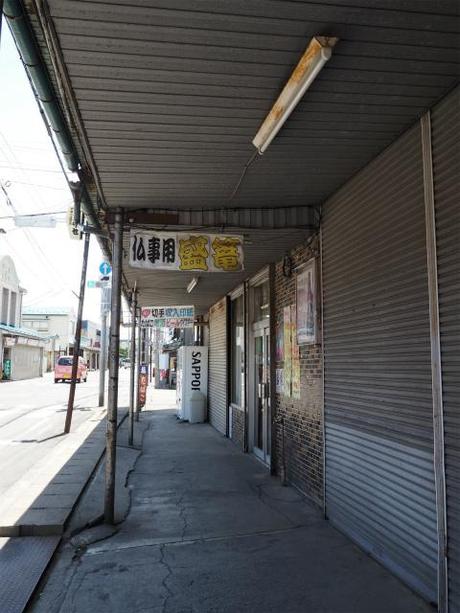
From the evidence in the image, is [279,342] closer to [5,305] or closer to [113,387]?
[113,387]

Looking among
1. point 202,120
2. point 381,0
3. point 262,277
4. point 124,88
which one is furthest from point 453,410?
point 262,277

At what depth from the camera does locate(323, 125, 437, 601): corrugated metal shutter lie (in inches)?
160

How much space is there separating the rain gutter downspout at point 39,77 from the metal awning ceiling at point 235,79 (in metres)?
0.08

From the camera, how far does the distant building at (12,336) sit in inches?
1507

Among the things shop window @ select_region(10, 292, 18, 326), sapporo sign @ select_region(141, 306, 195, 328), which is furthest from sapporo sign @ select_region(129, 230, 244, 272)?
shop window @ select_region(10, 292, 18, 326)

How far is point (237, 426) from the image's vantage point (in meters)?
11.6

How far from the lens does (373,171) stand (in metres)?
4.97

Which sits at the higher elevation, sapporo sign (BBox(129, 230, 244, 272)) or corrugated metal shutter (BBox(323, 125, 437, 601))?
sapporo sign (BBox(129, 230, 244, 272))

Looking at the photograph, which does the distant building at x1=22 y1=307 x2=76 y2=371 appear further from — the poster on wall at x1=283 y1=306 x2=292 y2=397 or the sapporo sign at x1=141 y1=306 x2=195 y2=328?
the poster on wall at x1=283 y1=306 x2=292 y2=397

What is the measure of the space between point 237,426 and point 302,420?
4.77m

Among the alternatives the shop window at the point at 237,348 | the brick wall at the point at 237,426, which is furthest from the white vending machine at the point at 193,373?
the brick wall at the point at 237,426

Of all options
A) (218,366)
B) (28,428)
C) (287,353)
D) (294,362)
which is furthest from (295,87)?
(28,428)

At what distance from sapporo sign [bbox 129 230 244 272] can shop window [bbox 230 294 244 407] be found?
5.34 meters

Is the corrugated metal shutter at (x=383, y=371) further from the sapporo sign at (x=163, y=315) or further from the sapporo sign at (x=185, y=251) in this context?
the sapporo sign at (x=163, y=315)
